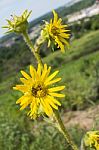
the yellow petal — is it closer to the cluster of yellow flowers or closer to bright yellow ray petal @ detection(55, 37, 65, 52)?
the cluster of yellow flowers

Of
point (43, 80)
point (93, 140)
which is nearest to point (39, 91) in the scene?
point (43, 80)

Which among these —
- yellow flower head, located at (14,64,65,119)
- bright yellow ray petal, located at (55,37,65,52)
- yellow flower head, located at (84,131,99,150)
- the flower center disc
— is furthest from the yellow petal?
yellow flower head, located at (84,131,99,150)

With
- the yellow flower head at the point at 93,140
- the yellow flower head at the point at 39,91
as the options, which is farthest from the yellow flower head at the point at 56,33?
the yellow flower head at the point at 93,140

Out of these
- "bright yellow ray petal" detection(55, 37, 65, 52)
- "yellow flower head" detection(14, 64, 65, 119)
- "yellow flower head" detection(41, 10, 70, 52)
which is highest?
"yellow flower head" detection(41, 10, 70, 52)

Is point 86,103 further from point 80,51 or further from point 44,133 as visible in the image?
point 80,51

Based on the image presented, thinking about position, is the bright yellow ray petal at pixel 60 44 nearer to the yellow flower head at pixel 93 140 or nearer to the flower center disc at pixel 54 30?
the flower center disc at pixel 54 30

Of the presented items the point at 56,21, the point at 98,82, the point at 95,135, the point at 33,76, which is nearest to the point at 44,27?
the point at 56,21

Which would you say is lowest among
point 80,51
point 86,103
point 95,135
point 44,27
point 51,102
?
point 80,51
